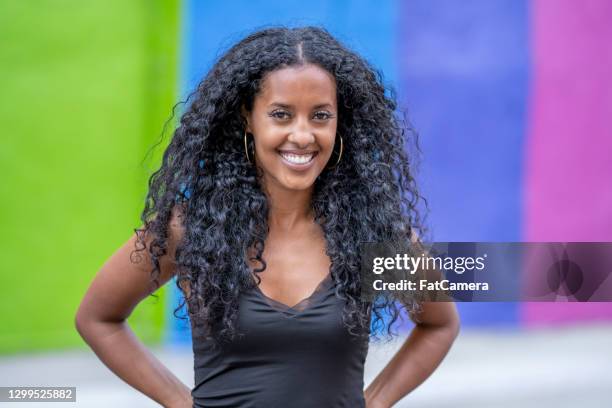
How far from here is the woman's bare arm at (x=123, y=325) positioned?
220 cm

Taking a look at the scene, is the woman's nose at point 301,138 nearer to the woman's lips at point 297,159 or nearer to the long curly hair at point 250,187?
the woman's lips at point 297,159

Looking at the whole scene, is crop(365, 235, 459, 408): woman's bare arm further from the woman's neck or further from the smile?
the smile

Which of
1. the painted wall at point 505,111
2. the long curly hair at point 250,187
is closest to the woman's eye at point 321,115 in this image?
the long curly hair at point 250,187

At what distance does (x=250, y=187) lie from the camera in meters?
2.20

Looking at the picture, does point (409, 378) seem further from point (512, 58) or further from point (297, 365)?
point (512, 58)

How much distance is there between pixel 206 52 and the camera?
457cm

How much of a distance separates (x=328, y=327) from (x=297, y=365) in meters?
0.11

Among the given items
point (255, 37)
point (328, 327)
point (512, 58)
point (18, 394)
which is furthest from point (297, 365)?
point (512, 58)

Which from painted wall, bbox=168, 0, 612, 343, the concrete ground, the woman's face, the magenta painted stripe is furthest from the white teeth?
the magenta painted stripe

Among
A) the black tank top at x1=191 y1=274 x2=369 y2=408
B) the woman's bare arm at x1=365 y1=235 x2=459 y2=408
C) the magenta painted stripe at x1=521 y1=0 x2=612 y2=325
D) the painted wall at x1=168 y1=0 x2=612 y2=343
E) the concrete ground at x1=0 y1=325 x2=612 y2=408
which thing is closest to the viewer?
the black tank top at x1=191 y1=274 x2=369 y2=408

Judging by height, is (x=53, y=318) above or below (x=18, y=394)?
above

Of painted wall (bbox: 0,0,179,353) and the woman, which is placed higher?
painted wall (bbox: 0,0,179,353)

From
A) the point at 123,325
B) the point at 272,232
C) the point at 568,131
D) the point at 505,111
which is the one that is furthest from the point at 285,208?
the point at 568,131

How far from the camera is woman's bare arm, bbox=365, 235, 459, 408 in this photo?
2.37 meters
